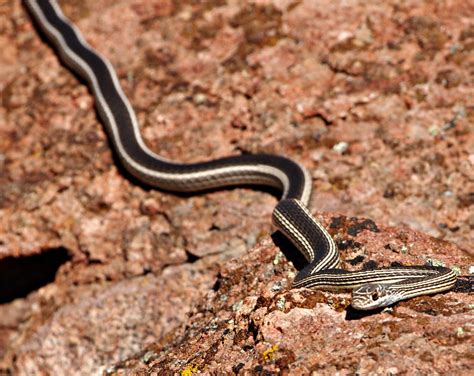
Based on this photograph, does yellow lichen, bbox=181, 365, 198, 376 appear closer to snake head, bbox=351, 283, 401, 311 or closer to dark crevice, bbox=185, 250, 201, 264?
snake head, bbox=351, 283, 401, 311

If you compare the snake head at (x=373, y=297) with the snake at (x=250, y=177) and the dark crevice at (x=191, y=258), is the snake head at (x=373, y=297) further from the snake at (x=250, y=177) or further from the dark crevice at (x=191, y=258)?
the dark crevice at (x=191, y=258)

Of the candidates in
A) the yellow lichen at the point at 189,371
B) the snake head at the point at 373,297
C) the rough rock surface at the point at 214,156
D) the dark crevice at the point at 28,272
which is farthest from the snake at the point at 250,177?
the dark crevice at the point at 28,272

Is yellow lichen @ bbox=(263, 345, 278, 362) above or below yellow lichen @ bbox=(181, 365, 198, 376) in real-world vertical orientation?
above

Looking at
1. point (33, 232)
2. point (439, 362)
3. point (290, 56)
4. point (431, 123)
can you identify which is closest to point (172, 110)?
point (290, 56)

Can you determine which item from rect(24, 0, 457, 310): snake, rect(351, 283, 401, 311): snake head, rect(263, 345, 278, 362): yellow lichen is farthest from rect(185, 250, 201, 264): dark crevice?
rect(351, 283, 401, 311): snake head

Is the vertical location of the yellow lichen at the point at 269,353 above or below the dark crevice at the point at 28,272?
above

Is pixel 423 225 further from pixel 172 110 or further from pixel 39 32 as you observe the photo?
pixel 39 32

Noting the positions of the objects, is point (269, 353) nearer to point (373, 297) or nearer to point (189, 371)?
point (189, 371)

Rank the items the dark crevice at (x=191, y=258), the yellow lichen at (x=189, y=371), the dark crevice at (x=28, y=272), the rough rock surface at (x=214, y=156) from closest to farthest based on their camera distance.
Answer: the yellow lichen at (x=189, y=371) < the rough rock surface at (x=214, y=156) < the dark crevice at (x=191, y=258) < the dark crevice at (x=28, y=272)
